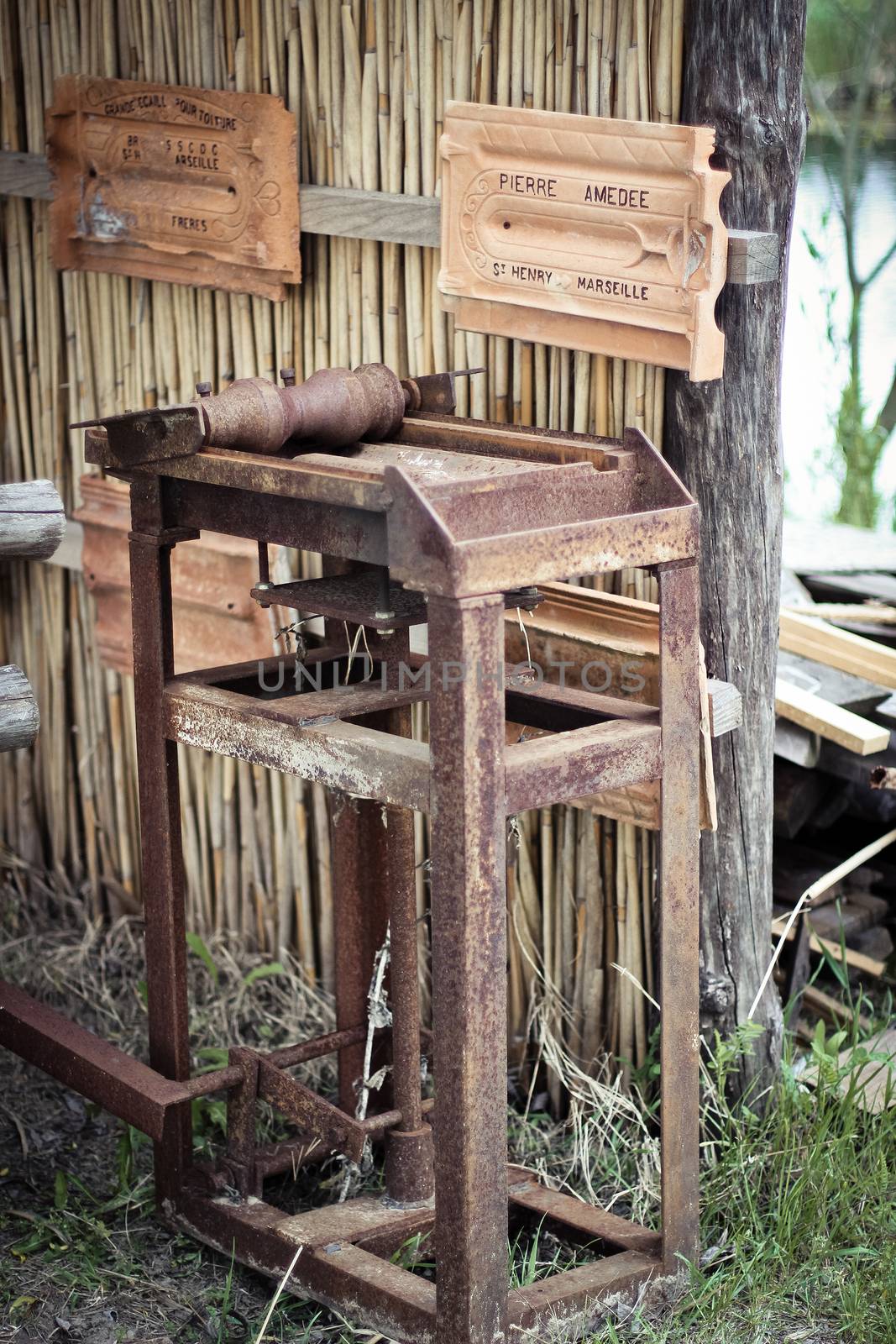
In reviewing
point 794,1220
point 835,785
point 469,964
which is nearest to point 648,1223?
point 794,1220

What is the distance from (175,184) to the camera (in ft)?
12.9

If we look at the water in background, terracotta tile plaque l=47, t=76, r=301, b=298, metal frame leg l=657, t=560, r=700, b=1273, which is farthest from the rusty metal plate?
the water in background

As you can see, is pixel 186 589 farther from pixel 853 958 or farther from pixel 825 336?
pixel 825 336

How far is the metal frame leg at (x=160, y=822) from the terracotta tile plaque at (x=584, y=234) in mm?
861

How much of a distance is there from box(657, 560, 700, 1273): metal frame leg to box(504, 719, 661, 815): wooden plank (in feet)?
0.16

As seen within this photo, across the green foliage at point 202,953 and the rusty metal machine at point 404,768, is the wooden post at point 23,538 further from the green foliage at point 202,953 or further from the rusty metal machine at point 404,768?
the green foliage at point 202,953

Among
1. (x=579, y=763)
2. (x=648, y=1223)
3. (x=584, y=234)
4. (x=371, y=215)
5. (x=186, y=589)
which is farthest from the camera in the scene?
(x=186, y=589)

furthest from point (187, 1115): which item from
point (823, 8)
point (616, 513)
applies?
point (823, 8)

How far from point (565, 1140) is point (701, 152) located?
216 cm

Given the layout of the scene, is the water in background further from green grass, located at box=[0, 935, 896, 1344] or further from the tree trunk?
green grass, located at box=[0, 935, 896, 1344]

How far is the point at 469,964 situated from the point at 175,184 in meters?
2.22

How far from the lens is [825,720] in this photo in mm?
3773

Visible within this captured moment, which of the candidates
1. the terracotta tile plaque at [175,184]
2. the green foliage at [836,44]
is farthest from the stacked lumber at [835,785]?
the green foliage at [836,44]

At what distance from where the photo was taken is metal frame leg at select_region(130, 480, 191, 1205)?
3.16 meters
